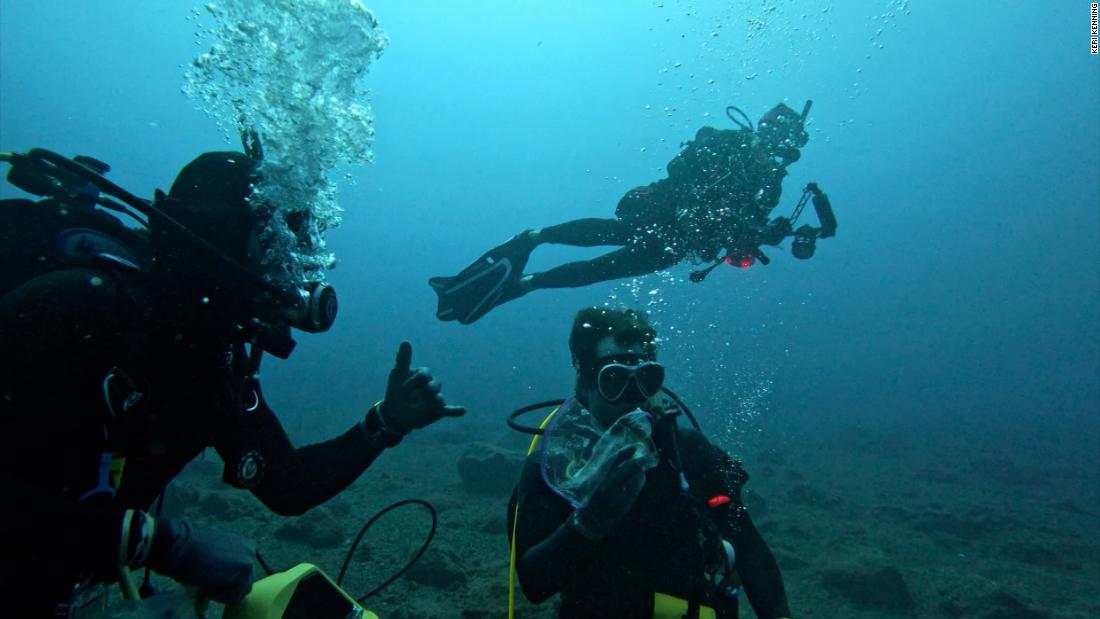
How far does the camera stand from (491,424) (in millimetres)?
23078

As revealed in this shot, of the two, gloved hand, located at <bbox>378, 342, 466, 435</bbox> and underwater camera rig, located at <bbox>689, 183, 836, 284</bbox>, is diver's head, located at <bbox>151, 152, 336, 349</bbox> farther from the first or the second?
underwater camera rig, located at <bbox>689, 183, 836, 284</bbox>

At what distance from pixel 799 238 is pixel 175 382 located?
6.75m

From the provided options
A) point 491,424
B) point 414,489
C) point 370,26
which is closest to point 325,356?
point 491,424

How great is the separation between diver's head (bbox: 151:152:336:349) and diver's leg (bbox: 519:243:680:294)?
4876 millimetres

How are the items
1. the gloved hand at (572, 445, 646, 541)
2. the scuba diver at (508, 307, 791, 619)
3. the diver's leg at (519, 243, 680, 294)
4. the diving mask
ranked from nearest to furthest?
the gloved hand at (572, 445, 646, 541) < the scuba diver at (508, 307, 791, 619) < the diving mask < the diver's leg at (519, 243, 680, 294)

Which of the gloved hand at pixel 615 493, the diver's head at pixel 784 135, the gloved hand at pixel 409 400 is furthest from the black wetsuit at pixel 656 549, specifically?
the diver's head at pixel 784 135

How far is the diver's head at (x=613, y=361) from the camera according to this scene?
310 cm

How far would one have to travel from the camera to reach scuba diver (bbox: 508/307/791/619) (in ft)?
7.79

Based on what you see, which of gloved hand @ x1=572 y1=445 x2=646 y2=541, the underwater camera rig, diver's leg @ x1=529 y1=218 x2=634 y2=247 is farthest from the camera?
diver's leg @ x1=529 y1=218 x2=634 y2=247

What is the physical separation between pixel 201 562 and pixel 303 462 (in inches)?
37.0

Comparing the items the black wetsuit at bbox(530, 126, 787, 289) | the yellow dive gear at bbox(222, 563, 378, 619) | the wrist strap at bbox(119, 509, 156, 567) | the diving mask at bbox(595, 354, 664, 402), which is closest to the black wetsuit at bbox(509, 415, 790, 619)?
the diving mask at bbox(595, 354, 664, 402)

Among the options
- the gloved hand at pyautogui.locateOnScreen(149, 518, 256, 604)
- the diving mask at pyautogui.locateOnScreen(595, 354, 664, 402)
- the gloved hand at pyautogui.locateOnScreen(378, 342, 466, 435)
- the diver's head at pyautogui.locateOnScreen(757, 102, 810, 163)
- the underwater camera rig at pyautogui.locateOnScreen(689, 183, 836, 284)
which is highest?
the diver's head at pyautogui.locateOnScreen(757, 102, 810, 163)

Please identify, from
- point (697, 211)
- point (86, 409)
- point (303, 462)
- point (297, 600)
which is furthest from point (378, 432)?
point (697, 211)

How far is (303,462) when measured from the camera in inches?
109
